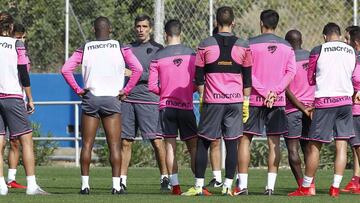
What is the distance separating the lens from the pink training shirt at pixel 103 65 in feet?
57.2

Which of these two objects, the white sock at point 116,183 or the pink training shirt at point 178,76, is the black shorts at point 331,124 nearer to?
the pink training shirt at point 178,76

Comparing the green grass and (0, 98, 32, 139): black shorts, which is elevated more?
(0, 98, 32, 139): black shorts

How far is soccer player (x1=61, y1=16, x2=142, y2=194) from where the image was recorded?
1745 centimetres

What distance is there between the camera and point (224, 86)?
A: 17.2 m

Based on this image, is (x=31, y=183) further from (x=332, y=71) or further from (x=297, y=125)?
(x=332, y=71)

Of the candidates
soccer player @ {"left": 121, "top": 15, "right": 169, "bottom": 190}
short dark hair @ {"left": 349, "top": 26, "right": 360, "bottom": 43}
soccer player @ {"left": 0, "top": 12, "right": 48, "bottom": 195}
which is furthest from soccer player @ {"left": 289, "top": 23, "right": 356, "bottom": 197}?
soccer player @ {"left": 0, "top": 12, "right": 48, "bottom": 195}

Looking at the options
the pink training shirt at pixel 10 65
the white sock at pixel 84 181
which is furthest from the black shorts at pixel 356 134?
the pink training shirt at pixel 10 65

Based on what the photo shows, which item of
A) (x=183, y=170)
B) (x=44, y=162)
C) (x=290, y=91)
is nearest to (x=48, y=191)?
(x=290, y=91)

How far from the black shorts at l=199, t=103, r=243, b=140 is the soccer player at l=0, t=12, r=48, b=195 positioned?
236 cm

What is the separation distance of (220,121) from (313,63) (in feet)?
4.69

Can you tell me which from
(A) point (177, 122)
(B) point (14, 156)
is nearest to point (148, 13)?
(B) point (14, 156)

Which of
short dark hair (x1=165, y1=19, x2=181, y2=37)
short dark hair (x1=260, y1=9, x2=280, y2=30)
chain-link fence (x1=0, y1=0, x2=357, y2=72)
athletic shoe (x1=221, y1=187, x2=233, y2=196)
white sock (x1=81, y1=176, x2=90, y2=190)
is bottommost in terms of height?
athletic shoe (x1=221, y1=187, x2=233, y2=196)

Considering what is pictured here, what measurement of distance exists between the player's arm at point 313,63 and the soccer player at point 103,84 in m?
2.23

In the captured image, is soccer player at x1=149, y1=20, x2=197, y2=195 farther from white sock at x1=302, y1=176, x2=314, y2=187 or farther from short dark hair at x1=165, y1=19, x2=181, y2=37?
white sock at x1=302, y1=176, x2=314, y2=187
